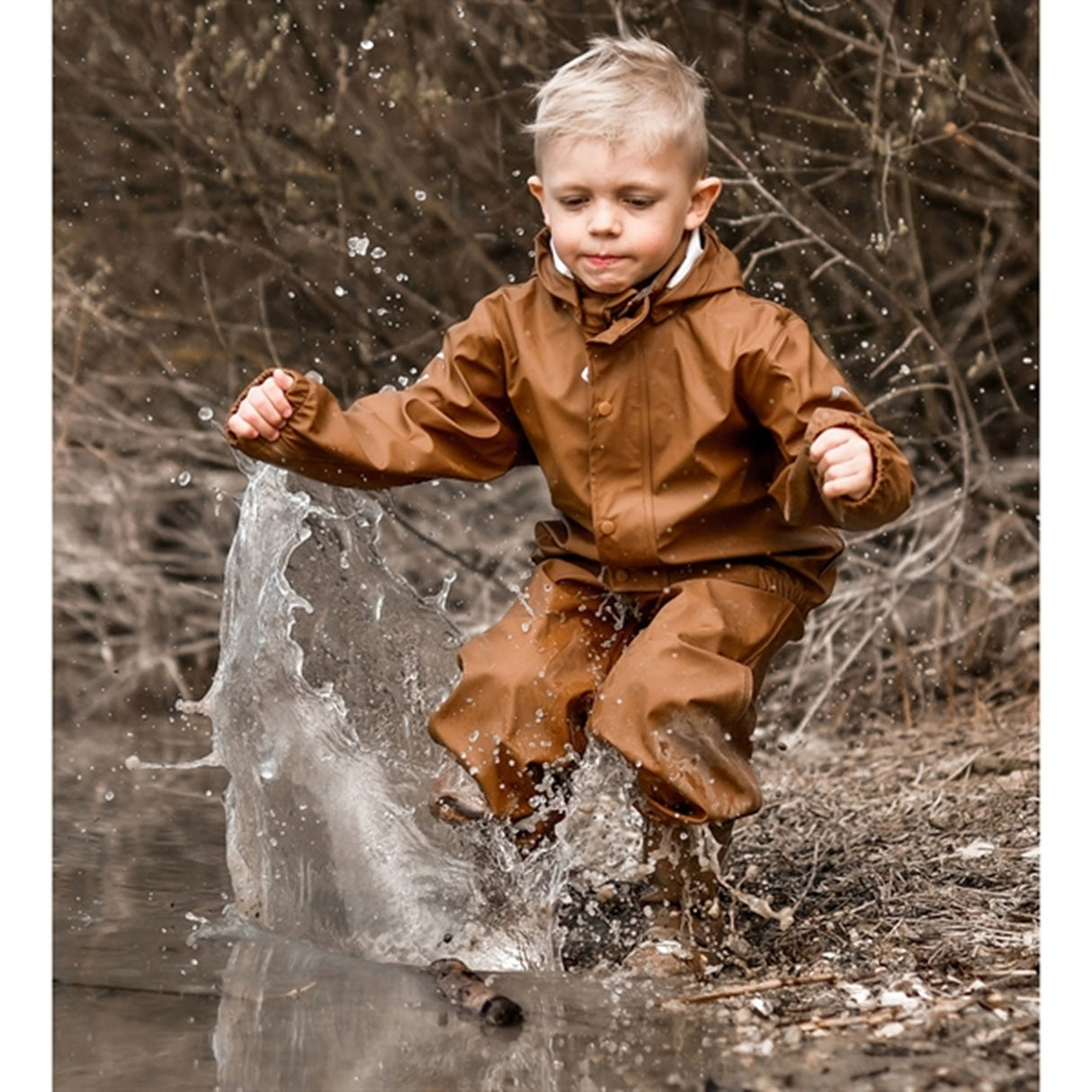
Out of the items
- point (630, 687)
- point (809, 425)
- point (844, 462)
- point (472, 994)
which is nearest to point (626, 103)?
point (809, 425)

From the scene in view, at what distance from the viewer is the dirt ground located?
2984 mm

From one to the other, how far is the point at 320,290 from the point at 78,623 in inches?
58.7

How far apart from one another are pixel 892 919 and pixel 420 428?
4.26 feet

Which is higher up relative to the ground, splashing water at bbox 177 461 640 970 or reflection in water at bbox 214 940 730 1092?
splashing water at bbox 177 461 640 970

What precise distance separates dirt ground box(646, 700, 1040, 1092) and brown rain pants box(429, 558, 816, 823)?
34cm

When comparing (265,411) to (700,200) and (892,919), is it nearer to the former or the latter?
(700,200)

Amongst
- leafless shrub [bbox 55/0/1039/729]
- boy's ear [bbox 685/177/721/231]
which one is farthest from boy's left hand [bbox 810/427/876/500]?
leafless shrub [bbox 55/0/1039/729]

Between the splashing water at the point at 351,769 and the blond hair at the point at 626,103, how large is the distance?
1.02 m

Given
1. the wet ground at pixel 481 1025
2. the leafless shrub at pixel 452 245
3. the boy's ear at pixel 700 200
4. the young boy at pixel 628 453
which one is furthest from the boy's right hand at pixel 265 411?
the leafless shrub at pixel 452 245

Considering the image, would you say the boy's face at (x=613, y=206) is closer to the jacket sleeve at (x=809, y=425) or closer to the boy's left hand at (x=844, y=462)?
the jacket sleeve at (x=809, y=425)

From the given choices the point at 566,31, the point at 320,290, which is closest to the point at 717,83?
the point at 566,31

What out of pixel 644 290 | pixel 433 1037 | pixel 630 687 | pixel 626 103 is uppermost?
pixel 626 103

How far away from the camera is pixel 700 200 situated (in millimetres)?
3609

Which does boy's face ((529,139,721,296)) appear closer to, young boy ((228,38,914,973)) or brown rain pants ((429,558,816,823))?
young boy ((228,38,914,973))
